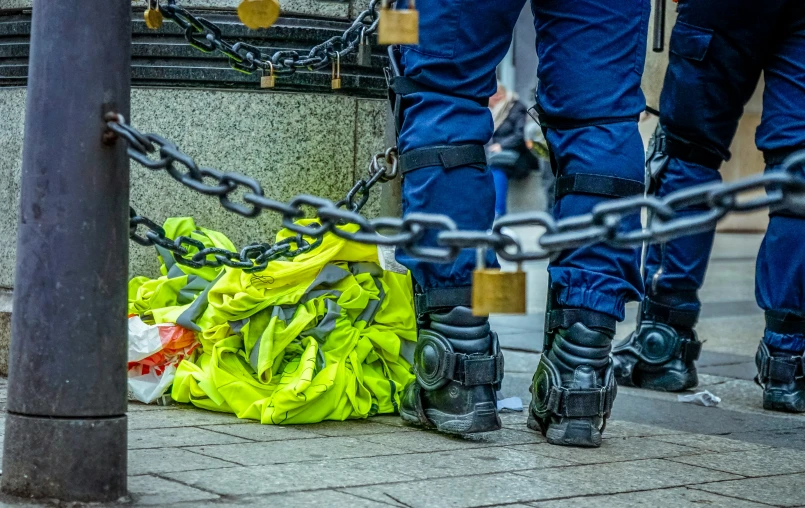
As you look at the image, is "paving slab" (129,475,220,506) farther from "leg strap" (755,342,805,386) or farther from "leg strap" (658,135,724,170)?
"leg strap" (658,135,724,170)

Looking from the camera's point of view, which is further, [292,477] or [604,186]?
[604,186]

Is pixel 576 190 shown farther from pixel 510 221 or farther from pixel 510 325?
pixel 510 325

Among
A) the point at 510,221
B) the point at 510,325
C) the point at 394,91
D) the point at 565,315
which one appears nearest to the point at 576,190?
the point at 565,315

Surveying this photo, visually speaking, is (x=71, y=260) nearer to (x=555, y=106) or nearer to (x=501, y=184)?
(x=555, y=106)

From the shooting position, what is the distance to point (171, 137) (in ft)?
11.6

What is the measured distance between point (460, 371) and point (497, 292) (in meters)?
0.90

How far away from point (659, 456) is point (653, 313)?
1.24 m

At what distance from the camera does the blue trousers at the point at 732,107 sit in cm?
337

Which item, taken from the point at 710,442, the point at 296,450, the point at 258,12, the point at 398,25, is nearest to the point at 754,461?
the point at 710,442

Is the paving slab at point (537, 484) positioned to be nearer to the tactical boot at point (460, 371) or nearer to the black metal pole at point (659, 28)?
the tactical boot at point (460, 371)

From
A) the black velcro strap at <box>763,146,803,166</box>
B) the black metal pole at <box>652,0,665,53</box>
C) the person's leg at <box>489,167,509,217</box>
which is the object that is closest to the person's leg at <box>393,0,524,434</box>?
the black velcro strap at <box>763,146,803,166</box>

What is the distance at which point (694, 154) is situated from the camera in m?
3.70

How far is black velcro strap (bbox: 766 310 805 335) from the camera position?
3428mm

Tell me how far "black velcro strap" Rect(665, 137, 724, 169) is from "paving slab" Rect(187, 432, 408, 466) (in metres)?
1.57
